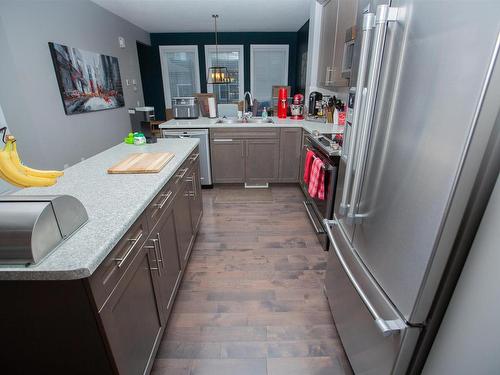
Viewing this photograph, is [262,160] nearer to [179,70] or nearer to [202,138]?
[202,138]

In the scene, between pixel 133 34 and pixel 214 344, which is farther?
pixel 133 34

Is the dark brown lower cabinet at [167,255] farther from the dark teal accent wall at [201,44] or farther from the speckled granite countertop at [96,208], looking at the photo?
the dark teal accent wall at [201,44]

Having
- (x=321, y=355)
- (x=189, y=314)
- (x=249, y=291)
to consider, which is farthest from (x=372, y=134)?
(x=189, y=314)

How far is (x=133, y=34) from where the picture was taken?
501 centimetres

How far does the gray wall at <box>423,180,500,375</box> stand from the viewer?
66 cm

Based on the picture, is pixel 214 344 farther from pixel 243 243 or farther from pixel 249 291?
pixel 243 243

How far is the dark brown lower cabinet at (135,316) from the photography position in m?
0.90

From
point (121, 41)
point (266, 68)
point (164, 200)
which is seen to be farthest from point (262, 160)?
point (266, 68)

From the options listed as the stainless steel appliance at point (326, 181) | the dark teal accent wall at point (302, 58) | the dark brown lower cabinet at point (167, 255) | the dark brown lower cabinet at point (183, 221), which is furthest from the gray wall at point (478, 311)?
the dark teal accent wall at point (302, 58)

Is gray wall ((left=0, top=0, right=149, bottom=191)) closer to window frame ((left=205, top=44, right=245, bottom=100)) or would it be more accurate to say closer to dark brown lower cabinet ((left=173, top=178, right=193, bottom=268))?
dark brown lower cabinet ((left=173, top=178, right=193, bottom=268))

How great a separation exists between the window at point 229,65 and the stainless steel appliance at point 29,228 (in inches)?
219

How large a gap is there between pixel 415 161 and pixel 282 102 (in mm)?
3314

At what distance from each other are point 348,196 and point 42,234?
1178 mm

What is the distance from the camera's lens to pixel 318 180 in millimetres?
2225
